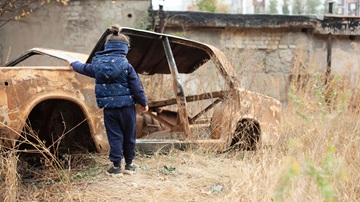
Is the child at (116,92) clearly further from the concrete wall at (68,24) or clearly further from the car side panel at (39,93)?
the concrete wall at (68,24)

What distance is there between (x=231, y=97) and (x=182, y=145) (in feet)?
2.88

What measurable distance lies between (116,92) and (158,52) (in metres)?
2.09

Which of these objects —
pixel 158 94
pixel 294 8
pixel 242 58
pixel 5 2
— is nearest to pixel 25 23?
pixel 5 2

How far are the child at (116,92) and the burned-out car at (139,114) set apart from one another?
0.36 meters

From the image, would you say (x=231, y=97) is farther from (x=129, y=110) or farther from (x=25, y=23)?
(x=25, y=23)

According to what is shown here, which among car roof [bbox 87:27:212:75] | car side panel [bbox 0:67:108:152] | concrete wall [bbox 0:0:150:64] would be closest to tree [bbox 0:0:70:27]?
concrete wall [bbox 0:0:150:64]

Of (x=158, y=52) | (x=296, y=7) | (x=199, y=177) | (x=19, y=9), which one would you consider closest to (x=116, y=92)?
(x=199, y=177)

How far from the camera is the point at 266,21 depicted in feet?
39.7

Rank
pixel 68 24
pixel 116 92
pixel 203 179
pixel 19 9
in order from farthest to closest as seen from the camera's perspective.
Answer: pixel 68 24 < pixel 19 9 < pixel 203 179 < pixel 116 92

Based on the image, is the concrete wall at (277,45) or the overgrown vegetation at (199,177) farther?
the concrete wall at (277,45)

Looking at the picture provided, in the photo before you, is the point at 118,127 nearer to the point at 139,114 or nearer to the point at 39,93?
the point at 39,93

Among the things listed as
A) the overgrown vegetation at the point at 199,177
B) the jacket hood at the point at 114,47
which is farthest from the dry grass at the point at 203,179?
the jacket hood at the point at 114,47

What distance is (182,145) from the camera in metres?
5.52

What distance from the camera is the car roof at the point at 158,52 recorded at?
5895mm
